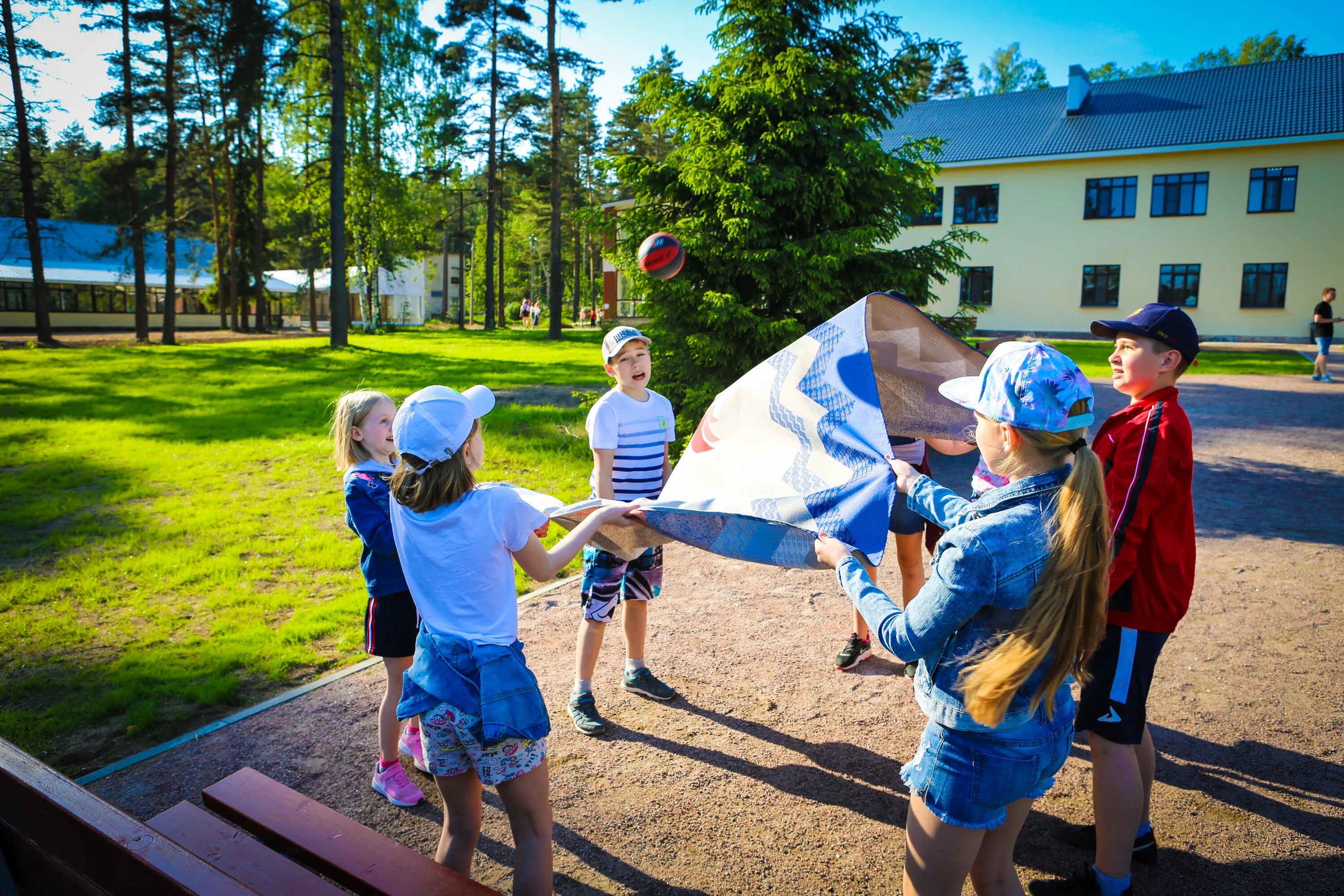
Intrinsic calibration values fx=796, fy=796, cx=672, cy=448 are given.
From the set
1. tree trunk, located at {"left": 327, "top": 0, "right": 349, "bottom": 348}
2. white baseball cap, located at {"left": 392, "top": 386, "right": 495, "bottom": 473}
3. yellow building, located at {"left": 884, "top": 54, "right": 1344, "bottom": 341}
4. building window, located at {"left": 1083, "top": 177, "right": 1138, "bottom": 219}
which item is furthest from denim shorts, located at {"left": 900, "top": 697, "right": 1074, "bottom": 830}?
building window, located at {"left": 1083, "top": 177, "right": 1138, "bottom": 219}

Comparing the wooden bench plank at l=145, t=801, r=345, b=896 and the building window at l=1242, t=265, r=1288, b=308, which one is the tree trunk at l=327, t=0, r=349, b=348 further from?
the building window at l=1242, t=265, r=1288, b=308

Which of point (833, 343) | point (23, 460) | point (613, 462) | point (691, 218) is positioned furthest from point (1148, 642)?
point (23, 460)

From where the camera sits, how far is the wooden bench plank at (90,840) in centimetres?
187

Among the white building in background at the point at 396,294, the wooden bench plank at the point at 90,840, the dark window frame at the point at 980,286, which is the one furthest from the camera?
the white building in background at the point at 396,294

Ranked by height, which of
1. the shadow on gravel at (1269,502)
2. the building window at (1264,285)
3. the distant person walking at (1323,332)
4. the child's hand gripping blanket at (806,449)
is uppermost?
the building window at (1264,285)

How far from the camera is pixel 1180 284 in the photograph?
1308 inches

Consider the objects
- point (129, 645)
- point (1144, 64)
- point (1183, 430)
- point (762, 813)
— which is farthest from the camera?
point (1144, 64)

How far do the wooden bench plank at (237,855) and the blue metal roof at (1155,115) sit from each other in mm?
35238

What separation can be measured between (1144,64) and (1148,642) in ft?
254

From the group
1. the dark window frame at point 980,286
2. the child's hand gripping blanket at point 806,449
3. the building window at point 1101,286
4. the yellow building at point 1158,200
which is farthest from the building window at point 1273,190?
the child's hand gripping blanket at point 806,449

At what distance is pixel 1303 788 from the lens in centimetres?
372

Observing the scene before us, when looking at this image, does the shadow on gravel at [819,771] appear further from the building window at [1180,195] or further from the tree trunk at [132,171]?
the building window at [1180,195]

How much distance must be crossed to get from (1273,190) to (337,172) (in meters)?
35.3

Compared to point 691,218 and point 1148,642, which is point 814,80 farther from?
point 1148,642
